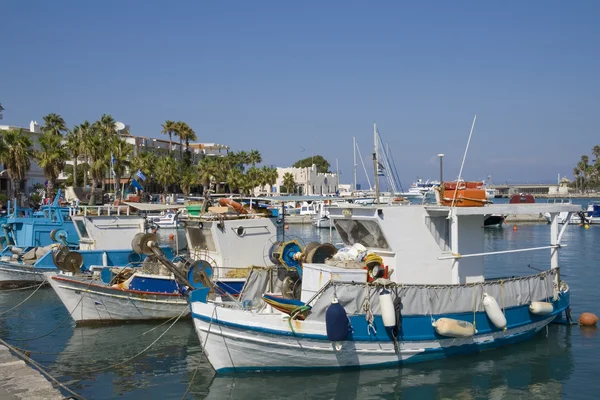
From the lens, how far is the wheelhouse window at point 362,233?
13766mm

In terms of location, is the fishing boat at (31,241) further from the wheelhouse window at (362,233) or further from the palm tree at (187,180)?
the palm tree at (187,180)

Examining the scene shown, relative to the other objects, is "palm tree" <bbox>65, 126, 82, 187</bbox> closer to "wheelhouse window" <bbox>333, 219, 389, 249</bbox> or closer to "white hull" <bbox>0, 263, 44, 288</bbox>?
"white hull" <bbox>0, 263, 44, 288</bbox>

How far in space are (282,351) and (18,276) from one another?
1717 cm

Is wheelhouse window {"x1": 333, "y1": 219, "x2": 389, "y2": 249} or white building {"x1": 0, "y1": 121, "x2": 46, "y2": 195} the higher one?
white building {"x1": 0, "y1": 121, "x2": 46, "y2": 195}

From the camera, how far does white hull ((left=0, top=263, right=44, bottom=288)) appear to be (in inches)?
961

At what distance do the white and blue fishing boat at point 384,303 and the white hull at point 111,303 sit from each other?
383 centimetres

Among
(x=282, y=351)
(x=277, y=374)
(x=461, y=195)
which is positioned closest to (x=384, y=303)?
(x=282, y=351)

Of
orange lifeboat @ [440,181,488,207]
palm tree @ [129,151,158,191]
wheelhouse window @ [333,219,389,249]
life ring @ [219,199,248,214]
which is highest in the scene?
palm tree @ [129,151,158,191]

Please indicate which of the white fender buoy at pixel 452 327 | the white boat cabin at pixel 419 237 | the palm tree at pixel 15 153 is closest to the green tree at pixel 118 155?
the palm tree at pixel 15 153

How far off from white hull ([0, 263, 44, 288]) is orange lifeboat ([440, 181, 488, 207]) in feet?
58.0

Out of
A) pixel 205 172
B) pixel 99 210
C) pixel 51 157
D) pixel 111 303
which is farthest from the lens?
pixel 205 172

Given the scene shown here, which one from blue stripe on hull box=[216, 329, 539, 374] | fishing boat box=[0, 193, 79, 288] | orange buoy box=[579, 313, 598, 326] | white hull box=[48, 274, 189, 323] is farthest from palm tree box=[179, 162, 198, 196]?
blue stripe on hull box=[216, 329, 539, 374]

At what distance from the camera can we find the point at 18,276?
973 inches

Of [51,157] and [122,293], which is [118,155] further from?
[122,293]
